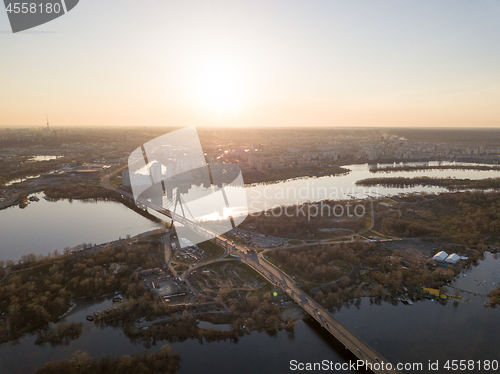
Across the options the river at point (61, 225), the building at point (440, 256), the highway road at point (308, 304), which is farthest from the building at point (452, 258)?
the river at point (61, 225)

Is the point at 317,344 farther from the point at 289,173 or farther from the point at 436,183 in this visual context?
the point at 436,183

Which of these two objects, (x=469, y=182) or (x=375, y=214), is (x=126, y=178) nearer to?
(x=375, y=214)

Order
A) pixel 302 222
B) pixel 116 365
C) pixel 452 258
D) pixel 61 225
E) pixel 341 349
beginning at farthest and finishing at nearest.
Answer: pixel 61 225 → pixel 302 222 → pixel 452 258 → pixel 341 349 → pixel 116 365

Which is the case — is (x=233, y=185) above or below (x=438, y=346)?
above

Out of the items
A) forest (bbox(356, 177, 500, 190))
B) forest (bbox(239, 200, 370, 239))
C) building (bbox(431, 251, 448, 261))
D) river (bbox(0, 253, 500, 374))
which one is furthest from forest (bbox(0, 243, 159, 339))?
forest (bbox(356, 177, 500, 190))

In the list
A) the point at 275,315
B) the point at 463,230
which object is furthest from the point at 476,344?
the point at 463,230

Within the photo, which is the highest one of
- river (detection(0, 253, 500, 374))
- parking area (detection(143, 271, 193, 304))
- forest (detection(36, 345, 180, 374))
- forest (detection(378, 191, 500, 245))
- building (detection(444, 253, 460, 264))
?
forest (detection(378, 191, 500, 245))

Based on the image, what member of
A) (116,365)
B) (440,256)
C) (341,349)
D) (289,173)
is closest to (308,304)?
(341,349)

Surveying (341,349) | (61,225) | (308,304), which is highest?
(61,225)

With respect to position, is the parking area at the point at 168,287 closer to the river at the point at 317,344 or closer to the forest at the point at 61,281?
the forest at the point at 61,281

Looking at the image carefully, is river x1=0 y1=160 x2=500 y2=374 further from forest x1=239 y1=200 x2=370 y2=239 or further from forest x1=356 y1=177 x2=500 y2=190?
forest x1=356 y1=177 x2=500 y2=190

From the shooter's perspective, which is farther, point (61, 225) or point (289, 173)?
point (289, 173)
